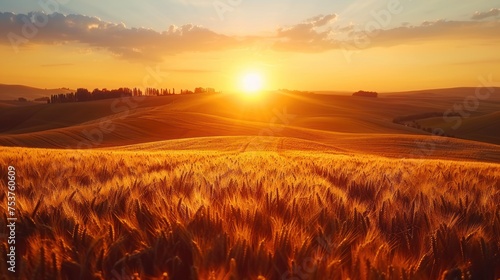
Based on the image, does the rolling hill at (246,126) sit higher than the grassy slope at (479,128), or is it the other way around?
the rolling hill at (246,126)

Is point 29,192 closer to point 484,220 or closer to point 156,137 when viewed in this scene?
point 484,220

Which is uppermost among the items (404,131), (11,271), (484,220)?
(11,271)

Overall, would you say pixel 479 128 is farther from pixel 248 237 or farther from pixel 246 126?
pixel 248 237

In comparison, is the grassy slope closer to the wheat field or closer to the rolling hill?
the rolling hill

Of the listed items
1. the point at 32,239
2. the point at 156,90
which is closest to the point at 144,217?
the point at 32,239

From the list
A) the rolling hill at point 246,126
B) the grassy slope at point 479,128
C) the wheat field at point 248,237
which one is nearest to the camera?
the wheat field at point 248,237

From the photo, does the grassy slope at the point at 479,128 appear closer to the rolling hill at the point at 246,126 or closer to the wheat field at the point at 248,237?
the rolling hill at the point at 246,126

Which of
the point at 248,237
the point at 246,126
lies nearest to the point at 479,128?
the point at 246,126

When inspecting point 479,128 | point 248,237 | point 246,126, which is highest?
point 248,237

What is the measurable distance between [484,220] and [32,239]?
2.29 metres

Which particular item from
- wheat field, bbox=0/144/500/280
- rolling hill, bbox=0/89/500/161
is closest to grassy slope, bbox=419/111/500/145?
rolling hill, bbox=0/89/500/161

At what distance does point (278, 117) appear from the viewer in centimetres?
8700

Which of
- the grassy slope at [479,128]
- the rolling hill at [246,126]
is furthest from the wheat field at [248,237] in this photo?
the grassy slope at [479,128]

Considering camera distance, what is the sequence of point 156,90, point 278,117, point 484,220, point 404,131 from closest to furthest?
1. point 484,220
2. point 404,131
3. point 278,117
4. point 156,90
